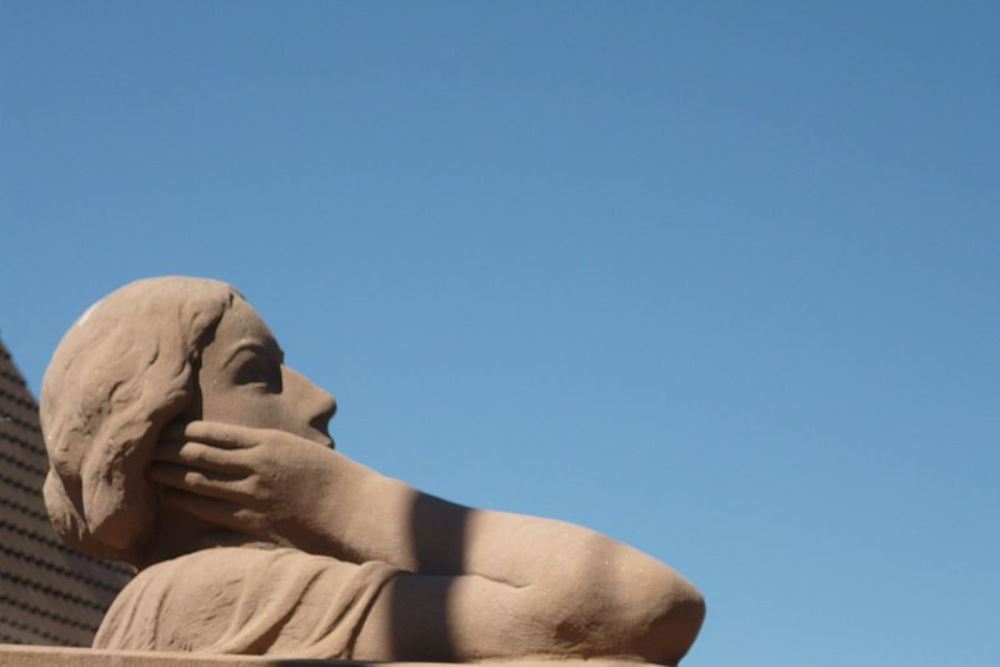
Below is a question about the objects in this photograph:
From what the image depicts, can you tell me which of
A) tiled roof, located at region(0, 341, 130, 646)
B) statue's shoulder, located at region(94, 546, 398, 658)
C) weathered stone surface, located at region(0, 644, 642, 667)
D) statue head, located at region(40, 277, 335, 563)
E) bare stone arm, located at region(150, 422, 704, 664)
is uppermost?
statue head, located at region(40, 277, 335, 563)

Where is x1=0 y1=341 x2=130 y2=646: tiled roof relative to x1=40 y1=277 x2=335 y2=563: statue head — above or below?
below

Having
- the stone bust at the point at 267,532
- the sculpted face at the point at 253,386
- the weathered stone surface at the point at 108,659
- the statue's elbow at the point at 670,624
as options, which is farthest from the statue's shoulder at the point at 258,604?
the statue's elbow at the point at 670,624

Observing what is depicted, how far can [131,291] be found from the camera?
630 cm

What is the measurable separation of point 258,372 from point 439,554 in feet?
2.70

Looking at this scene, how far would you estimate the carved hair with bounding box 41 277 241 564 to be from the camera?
6.08m

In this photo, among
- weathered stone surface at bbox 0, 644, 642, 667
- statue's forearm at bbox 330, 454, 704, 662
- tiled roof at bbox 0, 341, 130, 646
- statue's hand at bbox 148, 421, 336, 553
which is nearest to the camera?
weathered stone surface at bbox 0, 644, 642, 667

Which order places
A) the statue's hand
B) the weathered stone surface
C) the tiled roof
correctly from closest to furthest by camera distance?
the weathered stone surface < the statue's hand < the tiled roof

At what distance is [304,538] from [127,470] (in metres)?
0.57

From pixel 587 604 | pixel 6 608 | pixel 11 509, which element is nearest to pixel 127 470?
pixel 587 604

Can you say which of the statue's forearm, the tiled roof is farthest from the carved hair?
the tiled roof

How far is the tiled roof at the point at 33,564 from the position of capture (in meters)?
15.7

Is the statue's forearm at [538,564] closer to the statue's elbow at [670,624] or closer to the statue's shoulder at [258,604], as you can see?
the statue's elbow at [670,624]

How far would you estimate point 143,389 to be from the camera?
240 inches

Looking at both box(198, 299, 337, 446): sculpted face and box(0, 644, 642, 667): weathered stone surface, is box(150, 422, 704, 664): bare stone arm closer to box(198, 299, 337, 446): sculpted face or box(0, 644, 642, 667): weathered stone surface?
box(198, 299, 337, 446): sculpted face
